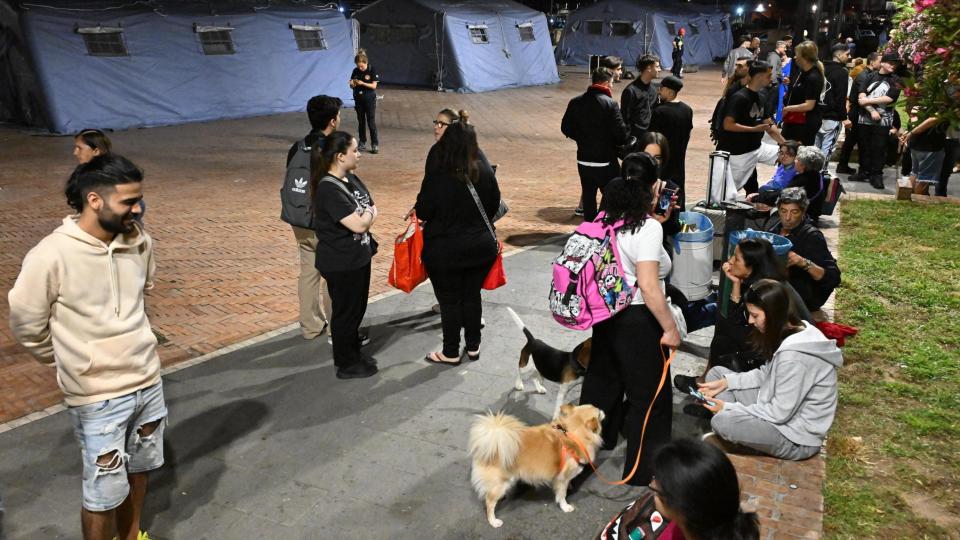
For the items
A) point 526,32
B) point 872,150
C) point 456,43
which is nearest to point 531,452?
point 872,150

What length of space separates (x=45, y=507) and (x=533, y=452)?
8.62 feet

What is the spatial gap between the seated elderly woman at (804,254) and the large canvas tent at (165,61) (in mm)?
15015

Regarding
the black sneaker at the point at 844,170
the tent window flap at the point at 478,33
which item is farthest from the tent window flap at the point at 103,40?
the black sneaker at the point at 844,170

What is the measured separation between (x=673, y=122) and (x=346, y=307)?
4.16m

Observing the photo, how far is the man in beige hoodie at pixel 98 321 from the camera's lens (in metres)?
3.21

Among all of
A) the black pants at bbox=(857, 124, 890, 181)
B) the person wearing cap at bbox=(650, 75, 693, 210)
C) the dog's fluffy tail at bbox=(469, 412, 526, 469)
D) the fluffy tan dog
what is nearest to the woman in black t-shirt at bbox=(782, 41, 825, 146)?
the black pants at bbox=(857, 124, 890, 181)

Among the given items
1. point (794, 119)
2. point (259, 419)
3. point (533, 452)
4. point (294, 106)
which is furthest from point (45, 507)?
point (294, 106)

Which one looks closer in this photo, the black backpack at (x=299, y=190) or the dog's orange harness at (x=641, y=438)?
the dog's orange harness at (x=641, y=438)

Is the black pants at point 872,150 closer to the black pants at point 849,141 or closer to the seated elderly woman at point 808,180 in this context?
the black pants at point 849,141

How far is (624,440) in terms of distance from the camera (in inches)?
193

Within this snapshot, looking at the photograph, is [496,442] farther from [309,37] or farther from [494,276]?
[309,37]

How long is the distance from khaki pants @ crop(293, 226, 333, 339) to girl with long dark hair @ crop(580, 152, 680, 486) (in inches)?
95.8

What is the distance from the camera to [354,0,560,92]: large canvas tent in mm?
23812

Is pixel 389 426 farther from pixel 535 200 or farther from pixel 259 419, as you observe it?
pixel 535 200
